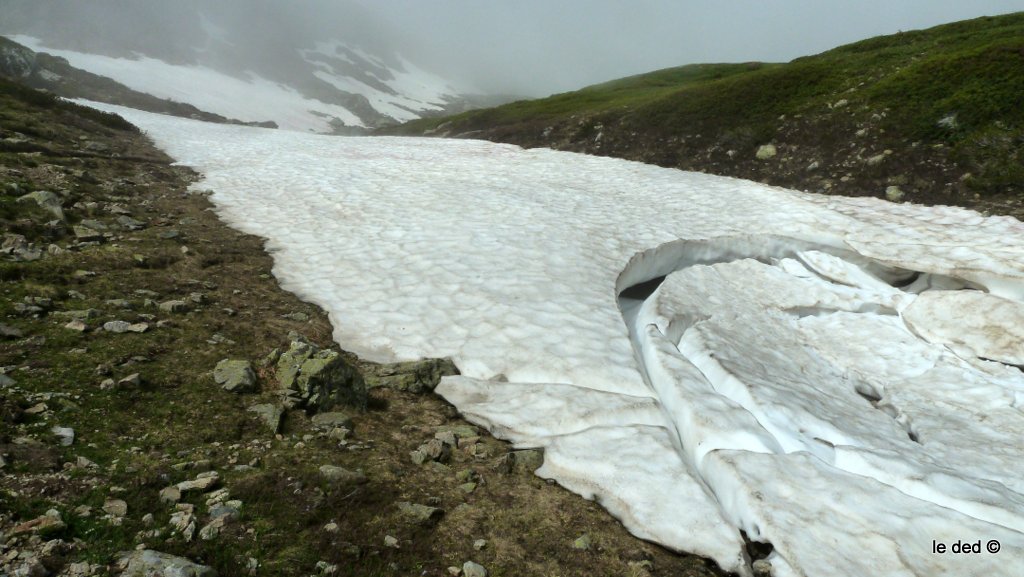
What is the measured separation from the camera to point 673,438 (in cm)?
610

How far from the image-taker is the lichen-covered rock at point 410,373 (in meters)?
7.04

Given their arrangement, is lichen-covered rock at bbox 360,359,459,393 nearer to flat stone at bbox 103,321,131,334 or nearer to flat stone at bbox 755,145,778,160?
flat stone at bbox 103,321,131,334

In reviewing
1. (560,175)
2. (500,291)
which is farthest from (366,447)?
(560,175)

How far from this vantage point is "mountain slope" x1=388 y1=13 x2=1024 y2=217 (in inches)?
698

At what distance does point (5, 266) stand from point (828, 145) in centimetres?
2470

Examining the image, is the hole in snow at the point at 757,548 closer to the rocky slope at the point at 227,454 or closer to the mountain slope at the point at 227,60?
the rocky slope at the point at 227,454

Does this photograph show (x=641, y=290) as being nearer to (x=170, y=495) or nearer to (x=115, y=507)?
(x=170, y=495)

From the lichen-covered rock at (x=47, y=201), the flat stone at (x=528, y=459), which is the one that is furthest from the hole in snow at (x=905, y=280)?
the lichen-covered rock at (x=47, y=201)

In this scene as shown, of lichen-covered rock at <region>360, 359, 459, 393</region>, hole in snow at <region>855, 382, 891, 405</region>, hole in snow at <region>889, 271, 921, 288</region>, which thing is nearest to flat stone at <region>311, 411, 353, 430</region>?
lichen-covered rock at <region>360, 359, 459, 393</region>

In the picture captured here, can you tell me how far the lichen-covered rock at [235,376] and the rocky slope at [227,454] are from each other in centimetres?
2

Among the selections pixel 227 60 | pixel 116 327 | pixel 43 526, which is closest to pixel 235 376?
pixel 116 327

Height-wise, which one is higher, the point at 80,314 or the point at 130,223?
the point at 130,223

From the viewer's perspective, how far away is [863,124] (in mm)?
21172

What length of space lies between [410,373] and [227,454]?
2.77 metres
